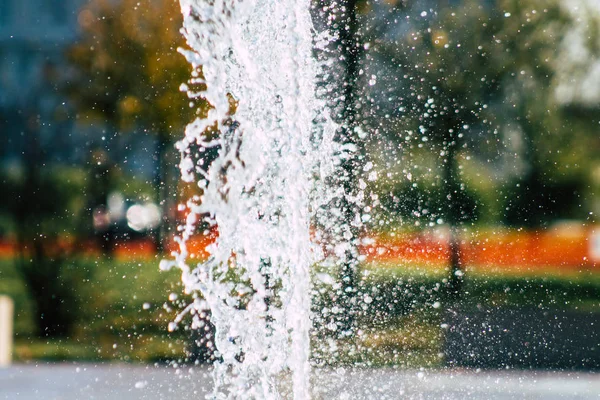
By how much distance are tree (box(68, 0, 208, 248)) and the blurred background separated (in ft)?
0.06

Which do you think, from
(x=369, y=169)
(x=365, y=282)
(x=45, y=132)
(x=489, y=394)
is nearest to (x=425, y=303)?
(x=365, y=282)

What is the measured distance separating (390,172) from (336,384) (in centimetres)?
359

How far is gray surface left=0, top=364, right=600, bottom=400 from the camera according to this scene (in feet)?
16.4

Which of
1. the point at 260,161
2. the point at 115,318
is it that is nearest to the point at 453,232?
the point at 115,318

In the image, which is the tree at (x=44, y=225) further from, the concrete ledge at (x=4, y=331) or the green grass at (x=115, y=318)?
the concrete ledge at (x=4, y=331)

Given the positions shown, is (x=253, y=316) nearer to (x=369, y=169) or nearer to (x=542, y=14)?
(x=369, y=169)

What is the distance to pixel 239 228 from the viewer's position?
4324mm

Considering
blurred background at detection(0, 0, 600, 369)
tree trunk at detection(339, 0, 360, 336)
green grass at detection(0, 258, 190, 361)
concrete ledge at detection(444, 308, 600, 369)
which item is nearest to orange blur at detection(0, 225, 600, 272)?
blurred background at detection(0, 0, 600, 369)

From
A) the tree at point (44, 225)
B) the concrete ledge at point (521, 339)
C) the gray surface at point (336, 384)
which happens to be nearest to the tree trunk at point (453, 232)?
the concrete ledge at point (521, 339)

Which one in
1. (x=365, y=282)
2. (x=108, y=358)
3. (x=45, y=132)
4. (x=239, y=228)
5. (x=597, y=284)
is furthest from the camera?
(x=597, y=284)

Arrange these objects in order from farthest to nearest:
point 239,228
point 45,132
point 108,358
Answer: point 45,132
point 108,358
point 239,228

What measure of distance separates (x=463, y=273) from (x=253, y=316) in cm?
446

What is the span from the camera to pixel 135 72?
28.1 ft

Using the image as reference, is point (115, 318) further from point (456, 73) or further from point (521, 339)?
point (456, 73)
